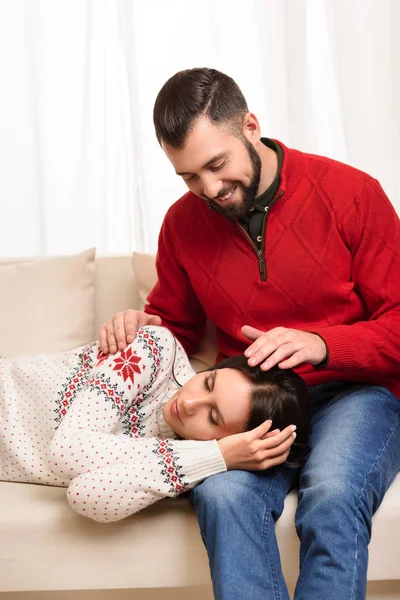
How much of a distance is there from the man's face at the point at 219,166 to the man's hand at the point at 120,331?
33 centimetres

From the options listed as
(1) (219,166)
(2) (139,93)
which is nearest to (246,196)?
(1) (219,166)

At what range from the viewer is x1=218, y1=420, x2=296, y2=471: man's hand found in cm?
150

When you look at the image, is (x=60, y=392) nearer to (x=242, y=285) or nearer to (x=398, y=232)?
(x=242, y=285)

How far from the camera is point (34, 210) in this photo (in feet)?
9.93

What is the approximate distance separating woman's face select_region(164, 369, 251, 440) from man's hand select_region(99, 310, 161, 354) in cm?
23

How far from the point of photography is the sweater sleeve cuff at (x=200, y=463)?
1507mm

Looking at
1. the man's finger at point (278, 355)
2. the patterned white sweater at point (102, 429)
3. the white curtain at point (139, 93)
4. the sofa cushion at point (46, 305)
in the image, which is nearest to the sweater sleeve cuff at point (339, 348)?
the man's finger at point (278, 355)

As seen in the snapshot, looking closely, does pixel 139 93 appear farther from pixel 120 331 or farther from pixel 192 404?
pixel 192 404

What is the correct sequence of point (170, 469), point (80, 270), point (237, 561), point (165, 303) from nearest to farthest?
point (237, 561) < point (170, 469) < point (165, 303) < point (80, 270)

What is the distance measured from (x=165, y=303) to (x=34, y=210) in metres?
1.19

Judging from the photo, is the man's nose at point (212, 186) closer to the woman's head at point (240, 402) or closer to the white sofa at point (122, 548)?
the woman's head at point (240, 402)

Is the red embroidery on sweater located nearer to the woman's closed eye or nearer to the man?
the man

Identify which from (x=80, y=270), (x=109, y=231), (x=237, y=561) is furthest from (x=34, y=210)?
(x=237, y=561)

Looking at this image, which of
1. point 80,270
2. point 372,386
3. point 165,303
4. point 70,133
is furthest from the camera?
point 70,133
